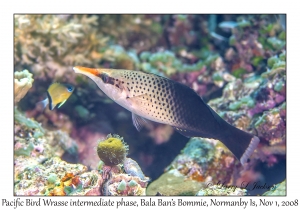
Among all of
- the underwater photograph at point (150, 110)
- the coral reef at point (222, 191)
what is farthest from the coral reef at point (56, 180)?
the coral reef at point (222, 191)

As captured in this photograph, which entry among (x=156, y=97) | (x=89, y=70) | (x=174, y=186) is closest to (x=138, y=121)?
(x=156, y=97)

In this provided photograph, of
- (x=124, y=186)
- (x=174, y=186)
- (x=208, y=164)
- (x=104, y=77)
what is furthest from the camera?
(x=208, y=164)

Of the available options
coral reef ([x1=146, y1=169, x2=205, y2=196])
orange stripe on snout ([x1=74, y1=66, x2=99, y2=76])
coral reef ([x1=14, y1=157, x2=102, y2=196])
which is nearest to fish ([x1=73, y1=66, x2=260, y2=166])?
orange stripe on snout ([x1=74, y1=66, x2=99, y2=76])

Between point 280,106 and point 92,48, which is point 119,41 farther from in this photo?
point 280,106

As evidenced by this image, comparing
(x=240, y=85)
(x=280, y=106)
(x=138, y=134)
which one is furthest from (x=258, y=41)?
(x=138, y=134)

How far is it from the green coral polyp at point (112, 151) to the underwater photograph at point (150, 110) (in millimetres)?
11

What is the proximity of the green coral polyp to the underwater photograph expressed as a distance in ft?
0.04

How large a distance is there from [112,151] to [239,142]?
4.59ft

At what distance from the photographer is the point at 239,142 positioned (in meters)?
3.20

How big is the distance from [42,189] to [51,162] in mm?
517

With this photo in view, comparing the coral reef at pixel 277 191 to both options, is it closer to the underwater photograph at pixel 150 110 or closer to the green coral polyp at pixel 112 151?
the underwater photograph at pixel 150 110

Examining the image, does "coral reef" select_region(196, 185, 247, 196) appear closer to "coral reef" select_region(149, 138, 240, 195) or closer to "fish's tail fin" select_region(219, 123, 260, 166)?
"fish's tail fin" select_region(219, 123, 260, 166)

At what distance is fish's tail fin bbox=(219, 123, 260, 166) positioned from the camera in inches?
124

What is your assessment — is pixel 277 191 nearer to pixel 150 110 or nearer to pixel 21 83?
pixel 150 110
